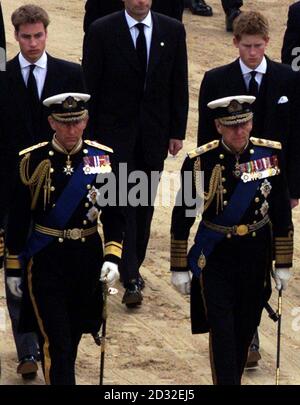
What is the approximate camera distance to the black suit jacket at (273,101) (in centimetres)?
1189

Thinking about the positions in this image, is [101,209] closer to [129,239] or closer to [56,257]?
[56,257]

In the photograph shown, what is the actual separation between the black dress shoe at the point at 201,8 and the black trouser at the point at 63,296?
31.7 feet

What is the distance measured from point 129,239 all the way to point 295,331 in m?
1.22

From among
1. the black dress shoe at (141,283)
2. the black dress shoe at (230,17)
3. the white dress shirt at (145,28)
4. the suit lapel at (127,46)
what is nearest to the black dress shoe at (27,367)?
the black dress shoe at (141,283)

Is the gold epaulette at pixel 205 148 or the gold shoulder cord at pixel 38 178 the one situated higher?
the gold epaulette at pixel 205 148

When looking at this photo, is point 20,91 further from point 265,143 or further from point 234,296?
point 234,296

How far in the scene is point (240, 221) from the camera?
35.9 ft

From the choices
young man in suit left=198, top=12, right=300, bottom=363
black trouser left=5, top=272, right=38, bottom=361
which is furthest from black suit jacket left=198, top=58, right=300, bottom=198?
black trouser left=5, top=272, right=38, bottom=361

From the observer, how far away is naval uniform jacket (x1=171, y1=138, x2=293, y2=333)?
10.9 meters

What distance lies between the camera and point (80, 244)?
10.7 meters

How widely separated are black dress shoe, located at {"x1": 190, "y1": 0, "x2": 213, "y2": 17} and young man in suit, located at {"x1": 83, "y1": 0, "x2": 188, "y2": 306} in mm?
7378

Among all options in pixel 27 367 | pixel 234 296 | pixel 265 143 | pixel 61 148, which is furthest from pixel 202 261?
pixel 27 367

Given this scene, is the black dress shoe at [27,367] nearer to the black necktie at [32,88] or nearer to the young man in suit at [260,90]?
the young man in suit at [260,90]

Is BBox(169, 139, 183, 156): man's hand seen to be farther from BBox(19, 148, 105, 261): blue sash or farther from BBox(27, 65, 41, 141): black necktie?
BBox(19, 148, 105, 261): blue sash
